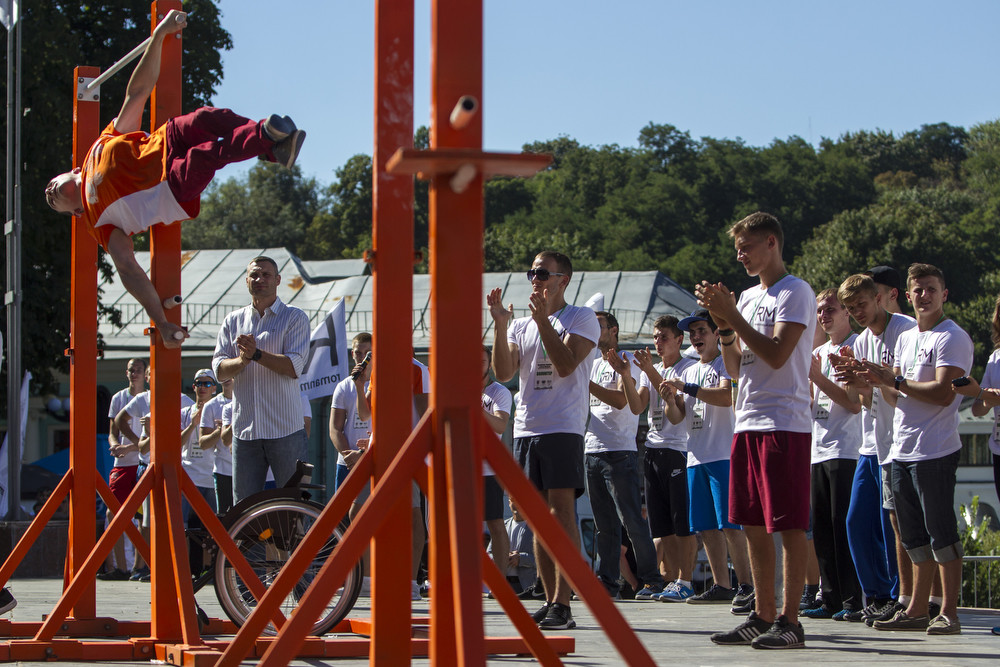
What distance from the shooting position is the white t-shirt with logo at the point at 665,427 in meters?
10.1

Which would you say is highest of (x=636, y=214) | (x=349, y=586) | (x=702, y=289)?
(x=636, y=214)

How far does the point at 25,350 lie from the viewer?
23.0 m

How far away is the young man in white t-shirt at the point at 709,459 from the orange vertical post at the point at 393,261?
489cm

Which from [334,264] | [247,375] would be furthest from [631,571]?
[334,264]

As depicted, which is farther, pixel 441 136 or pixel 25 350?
pixel 25 350

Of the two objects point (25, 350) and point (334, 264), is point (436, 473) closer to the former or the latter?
point (25, 350)

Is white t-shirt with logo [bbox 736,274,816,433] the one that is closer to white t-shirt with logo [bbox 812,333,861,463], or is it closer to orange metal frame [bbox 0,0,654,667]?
orange metal frame [bbox 0,0,654,667]

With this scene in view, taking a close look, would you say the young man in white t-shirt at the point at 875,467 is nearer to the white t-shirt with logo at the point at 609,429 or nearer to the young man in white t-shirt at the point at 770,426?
the young man in white t-shirt at the point at 770,426

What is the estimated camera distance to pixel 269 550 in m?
6.38

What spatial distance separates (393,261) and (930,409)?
3.97 metres

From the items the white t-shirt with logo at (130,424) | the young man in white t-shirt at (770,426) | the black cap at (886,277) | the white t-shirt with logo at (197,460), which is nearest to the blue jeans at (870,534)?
the black cap at (886,277)

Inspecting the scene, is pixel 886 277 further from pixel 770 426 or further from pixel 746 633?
pixel 746 633

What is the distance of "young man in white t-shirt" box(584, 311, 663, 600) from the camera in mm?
9016

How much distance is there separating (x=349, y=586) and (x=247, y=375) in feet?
6.16
